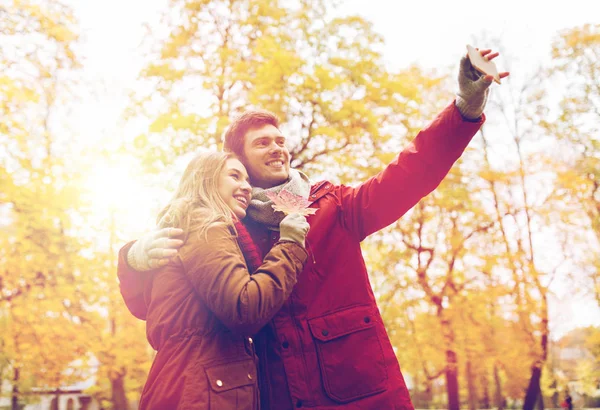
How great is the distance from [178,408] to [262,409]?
56 centimetres

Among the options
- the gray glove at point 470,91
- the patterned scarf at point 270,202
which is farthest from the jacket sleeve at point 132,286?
the gray glove at point 470,91

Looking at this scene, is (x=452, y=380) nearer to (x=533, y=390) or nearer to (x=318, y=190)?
(x=533, y=390)

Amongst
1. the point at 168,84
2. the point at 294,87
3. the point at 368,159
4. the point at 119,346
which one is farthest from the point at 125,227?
the point at 368,159

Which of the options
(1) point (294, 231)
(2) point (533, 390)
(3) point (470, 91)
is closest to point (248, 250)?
(1) point (294, 231)

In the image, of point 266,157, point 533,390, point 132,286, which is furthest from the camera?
point 533,390

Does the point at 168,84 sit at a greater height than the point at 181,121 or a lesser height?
greater

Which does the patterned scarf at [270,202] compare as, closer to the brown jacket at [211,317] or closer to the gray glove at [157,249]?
the brown jacket at [211,317]

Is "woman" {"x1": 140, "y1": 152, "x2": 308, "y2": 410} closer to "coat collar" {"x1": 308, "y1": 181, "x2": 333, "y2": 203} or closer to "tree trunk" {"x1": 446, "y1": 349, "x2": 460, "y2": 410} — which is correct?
"coat collar" {"x1": 308, "y1": 181, "x2": 333, "y2": 203}

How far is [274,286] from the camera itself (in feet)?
6.44

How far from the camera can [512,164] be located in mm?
15492

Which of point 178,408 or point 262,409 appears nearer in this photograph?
point 178,408

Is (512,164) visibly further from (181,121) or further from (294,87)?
(181,121)

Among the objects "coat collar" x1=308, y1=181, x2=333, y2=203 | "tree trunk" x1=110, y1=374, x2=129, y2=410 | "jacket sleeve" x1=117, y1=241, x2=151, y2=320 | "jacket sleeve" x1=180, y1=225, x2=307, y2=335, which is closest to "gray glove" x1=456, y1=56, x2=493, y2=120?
"coat collar" x1=308, y1=181, x2=333, y2=203

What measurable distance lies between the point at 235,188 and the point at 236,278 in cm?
66
